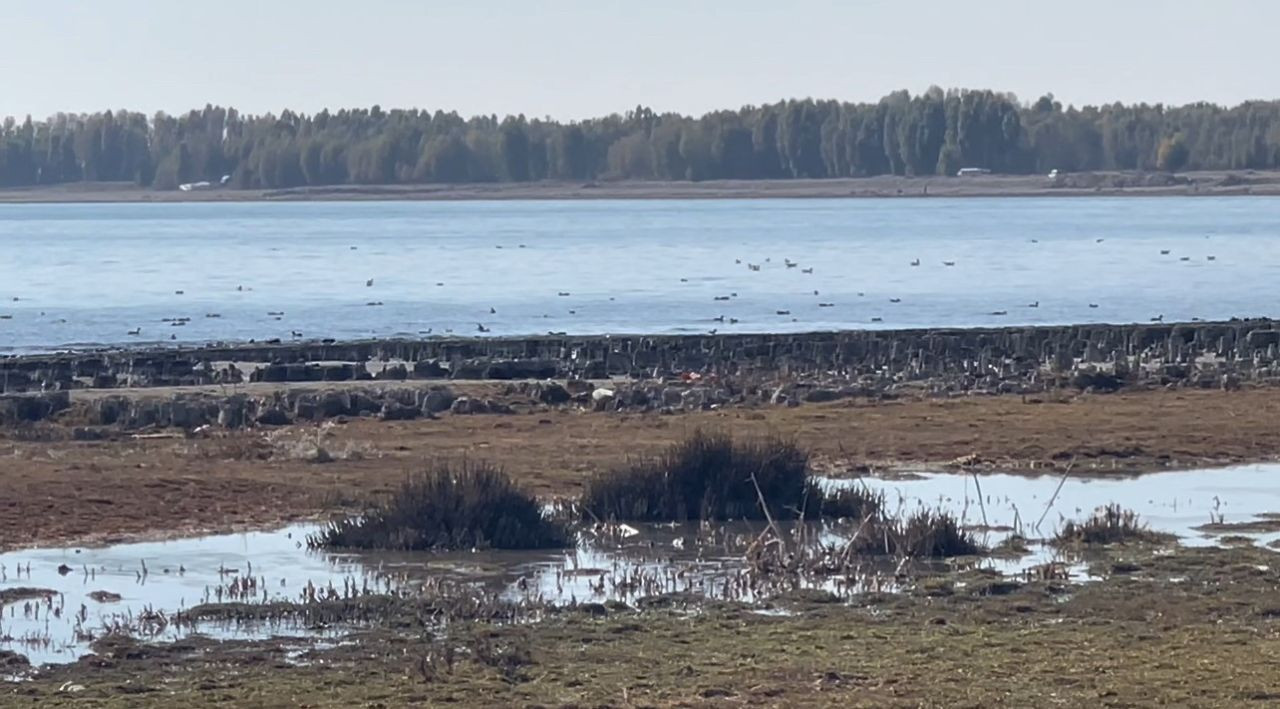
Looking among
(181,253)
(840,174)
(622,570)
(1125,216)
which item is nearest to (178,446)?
(622,570)

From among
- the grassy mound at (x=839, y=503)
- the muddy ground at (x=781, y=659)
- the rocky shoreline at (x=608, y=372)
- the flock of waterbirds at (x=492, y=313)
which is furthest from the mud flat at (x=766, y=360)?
the muddy ground at (x=781, y=659)

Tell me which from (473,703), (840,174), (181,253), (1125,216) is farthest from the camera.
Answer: (840,174)

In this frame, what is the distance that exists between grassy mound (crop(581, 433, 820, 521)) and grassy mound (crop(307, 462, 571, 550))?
138cm

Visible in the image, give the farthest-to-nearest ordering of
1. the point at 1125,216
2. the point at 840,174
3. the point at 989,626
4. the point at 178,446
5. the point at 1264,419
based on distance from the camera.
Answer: the point at 840,174
the point at 1125,216
the point at 1264,419
the point at 178,446
the point at 989,626

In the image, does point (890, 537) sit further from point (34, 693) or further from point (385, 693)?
point (34, 693)

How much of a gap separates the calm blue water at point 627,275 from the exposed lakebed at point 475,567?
3416cm

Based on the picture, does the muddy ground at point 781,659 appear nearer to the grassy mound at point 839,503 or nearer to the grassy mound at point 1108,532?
the grassy mound at point 1108,532

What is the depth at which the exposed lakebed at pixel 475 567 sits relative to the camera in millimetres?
13617

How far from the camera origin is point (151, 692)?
1104 cm

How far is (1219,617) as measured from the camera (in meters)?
12.9

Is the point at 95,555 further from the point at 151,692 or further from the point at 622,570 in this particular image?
the point at 151,692

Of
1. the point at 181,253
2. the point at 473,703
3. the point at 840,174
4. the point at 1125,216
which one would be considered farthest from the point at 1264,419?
the point at 840,174

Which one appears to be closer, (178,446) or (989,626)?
(989,626)

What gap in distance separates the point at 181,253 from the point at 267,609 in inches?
4035
